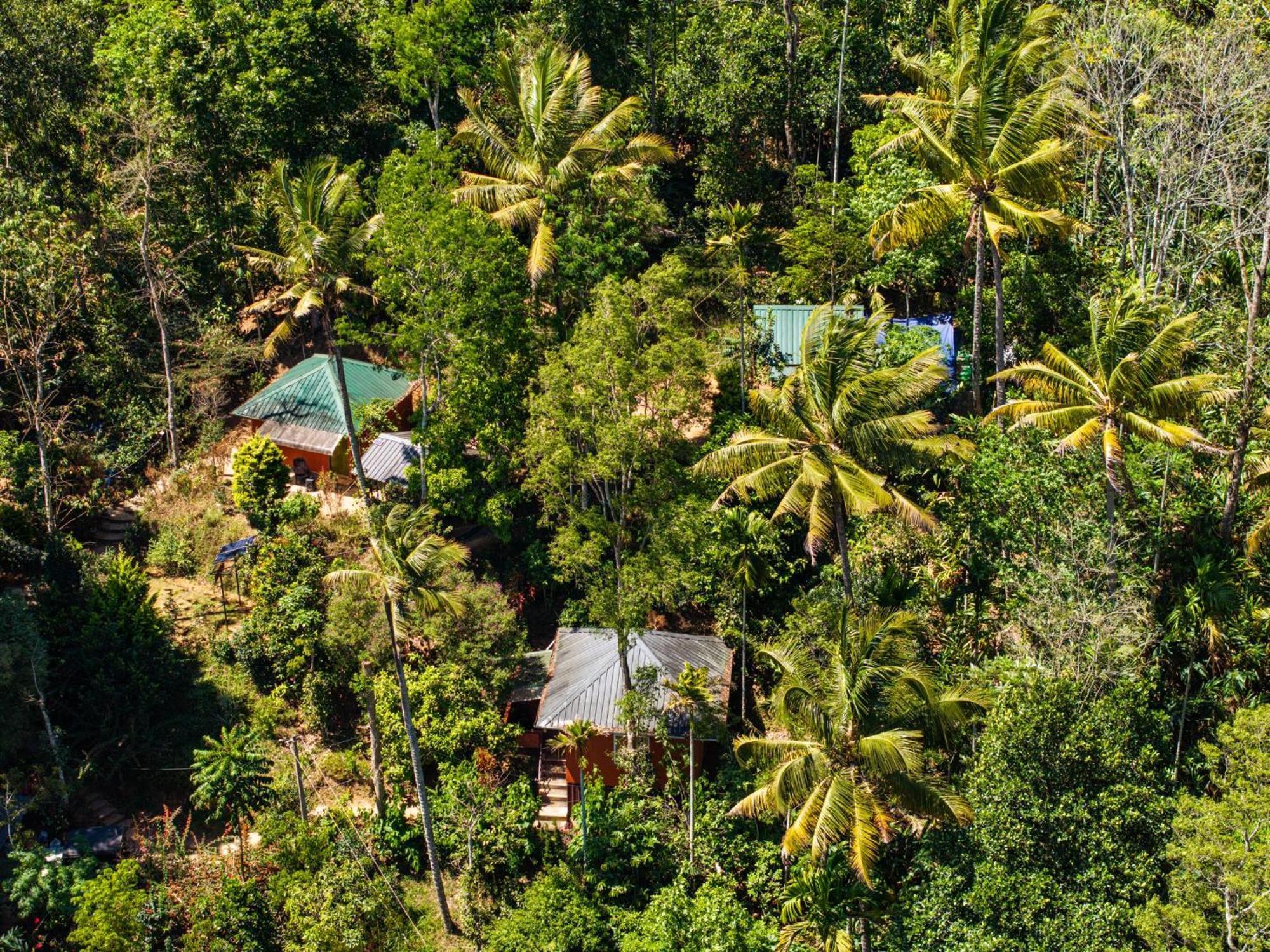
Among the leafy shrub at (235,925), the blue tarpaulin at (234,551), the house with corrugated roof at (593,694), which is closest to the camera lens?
the leafy shrub at (235,925)

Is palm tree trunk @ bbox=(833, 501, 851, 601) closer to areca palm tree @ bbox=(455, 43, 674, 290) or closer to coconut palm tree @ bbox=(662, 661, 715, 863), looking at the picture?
coconut palm tree @ bbox=(662, 661, 715, 863)

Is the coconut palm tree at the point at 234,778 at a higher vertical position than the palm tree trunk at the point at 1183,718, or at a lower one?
lower

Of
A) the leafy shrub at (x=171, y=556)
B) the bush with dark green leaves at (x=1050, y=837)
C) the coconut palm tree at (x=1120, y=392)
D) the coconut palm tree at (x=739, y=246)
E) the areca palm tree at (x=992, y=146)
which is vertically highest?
the areca palm tree at (x=992, y=146)

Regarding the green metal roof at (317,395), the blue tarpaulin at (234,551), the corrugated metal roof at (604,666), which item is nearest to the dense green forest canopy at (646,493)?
the corrugated metal roof at (604,666)

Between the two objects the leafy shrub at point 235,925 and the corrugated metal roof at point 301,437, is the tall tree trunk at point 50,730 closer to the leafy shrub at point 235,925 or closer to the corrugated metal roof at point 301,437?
the leafy shrub at point 235,925

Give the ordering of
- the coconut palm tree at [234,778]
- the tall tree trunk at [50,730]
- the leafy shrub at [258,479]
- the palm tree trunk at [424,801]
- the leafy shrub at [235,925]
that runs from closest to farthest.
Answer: the palm tree trunk at [424,801] < the leafy shrub at [235,925] < the coconut palm tree at [234,778] < the tall tree trunk at [50,730] < the leafy shrub at [258,479]

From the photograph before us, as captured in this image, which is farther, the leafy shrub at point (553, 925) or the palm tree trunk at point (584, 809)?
the palm tree trunk at point (584, 809)

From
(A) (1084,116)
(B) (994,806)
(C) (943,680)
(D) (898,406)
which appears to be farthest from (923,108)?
(B) (994,806)

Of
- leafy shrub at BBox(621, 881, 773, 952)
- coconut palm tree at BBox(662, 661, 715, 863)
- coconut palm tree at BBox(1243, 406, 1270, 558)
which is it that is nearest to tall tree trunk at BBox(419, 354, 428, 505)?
coconut palm tree at BBox(662, 661, 715, 863)
